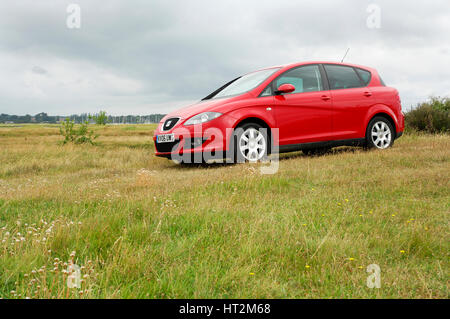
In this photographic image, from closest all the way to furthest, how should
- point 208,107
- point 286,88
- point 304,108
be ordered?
point 208,107
point 286,88
point 304,108

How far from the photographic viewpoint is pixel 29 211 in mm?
4090

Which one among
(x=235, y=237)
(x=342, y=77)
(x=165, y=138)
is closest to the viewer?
(x=235, y=237)

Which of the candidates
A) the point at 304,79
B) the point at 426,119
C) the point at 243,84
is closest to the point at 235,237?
the point at 243,84

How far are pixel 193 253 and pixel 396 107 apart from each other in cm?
715

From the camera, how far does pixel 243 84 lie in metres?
7.77

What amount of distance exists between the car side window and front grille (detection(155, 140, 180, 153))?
7.66 ft

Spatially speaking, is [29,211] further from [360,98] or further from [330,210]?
[360,98]

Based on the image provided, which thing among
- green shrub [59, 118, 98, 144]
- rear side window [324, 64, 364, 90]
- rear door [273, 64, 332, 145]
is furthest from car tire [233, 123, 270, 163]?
green shrub [59, 118, 98, 144]

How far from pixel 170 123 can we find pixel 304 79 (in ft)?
9.33

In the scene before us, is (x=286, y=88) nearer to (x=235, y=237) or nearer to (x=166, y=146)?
(x=166, y=146)

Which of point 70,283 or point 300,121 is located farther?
point 300,121

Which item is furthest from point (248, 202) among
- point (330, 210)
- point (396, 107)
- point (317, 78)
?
point (396, 107)

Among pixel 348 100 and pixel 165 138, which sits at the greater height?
pixel 348 100

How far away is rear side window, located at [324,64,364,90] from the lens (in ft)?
25.7
